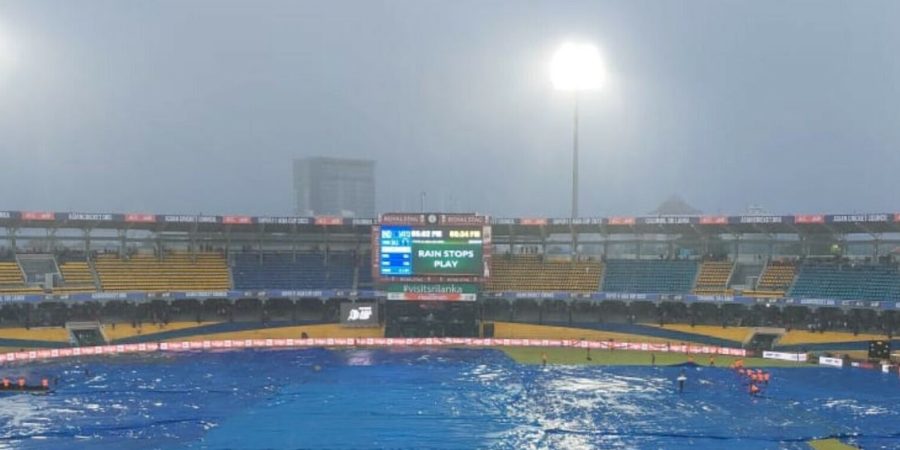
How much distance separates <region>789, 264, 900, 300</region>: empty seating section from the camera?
58.9 meters

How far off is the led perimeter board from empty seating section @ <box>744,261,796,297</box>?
27.3 m

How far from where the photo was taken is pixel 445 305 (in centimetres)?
6200

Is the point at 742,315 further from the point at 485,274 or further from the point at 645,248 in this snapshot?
the point at 645,248

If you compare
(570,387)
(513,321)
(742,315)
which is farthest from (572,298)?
(570,387)

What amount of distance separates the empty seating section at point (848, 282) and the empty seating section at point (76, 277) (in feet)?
216

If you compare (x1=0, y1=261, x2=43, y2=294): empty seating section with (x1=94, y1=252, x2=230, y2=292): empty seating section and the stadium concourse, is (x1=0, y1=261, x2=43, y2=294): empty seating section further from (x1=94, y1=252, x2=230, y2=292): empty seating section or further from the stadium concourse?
(x1=94, y1=252, x2=230, y2=292): empty seating section

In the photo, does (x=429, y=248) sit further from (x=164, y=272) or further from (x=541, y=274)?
(x=164, y=272)

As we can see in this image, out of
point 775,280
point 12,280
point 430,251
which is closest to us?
point 430,251

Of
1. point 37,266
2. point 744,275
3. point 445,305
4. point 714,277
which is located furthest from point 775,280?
point 37,266

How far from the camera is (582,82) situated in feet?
244

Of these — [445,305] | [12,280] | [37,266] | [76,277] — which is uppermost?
[37,266]

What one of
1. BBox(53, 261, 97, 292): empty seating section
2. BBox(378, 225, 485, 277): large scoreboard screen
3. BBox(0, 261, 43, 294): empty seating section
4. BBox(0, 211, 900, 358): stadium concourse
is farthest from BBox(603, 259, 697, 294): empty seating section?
BBox(0, 261, 43, 294): empty seating section

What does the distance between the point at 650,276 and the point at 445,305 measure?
22.7 m

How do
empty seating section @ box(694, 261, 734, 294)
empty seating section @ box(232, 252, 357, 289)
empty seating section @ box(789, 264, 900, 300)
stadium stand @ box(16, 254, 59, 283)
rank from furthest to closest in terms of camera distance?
empty seating section @ box(232, 252, 357, 289) → empty seating section @ box(694, 261, 734, 294) → stadium stand @ box(16, 254, 59, 283) → empty seating section @ box(789, 264, 900, 300)
